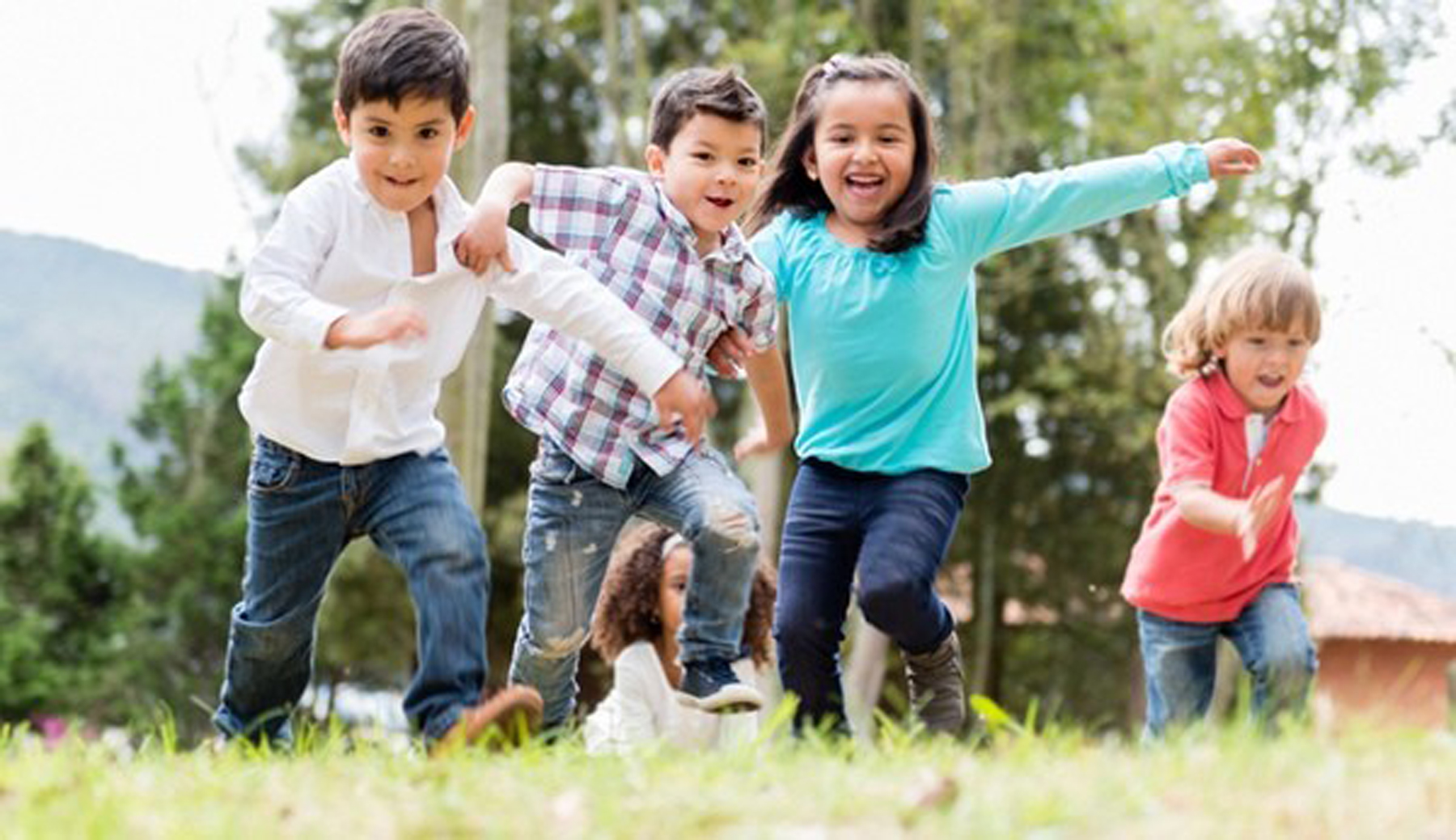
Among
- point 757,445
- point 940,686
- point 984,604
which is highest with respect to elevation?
point 757,445

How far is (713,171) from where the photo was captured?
5.04m

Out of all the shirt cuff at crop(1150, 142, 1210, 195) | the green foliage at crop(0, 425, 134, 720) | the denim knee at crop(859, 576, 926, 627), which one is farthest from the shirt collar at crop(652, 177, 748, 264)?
the green foliage at crop(0, 425, 134, 720)

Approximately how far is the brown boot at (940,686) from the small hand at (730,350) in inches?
39.5

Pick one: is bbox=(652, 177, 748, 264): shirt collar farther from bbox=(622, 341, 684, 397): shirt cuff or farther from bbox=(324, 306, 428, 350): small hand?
bbox=(324, 306, 428, 350): small hand

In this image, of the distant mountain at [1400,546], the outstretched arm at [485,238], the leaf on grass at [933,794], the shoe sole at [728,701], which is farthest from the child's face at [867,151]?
the distant mountain at [1400,546]

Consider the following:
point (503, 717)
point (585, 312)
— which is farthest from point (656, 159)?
point (503, 717)

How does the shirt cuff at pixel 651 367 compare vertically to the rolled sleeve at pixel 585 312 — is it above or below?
below

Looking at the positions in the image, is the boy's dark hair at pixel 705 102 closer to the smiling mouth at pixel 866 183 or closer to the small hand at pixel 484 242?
the smiling mouth at pixel 866 183

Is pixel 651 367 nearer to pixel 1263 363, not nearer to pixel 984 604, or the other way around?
pixel 1263 363

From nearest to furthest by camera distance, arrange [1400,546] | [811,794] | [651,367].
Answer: [811,794], [651,367], [1400,546]

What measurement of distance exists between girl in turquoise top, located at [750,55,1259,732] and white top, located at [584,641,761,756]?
1.19 metres

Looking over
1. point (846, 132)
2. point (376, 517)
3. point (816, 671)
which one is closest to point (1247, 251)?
point (846, 132)

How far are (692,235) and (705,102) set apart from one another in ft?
1.19

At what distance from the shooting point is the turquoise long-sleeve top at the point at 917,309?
5.30 meters
